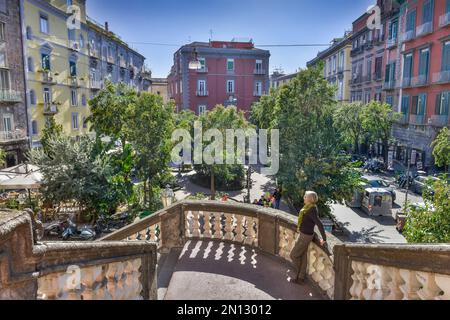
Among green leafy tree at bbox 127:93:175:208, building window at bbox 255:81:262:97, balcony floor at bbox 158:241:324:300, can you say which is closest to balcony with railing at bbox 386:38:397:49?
building window at bbox 255:81:262:97

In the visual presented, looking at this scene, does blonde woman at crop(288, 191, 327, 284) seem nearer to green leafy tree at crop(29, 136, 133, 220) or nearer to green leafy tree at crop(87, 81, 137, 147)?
green leafy tree at crop(29, 136, 133, 220)

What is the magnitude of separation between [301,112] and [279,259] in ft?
33.8

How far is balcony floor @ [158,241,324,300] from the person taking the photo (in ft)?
16.2

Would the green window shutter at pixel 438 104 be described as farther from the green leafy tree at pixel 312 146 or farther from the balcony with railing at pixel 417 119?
the green leafy tree at pixel 312 146

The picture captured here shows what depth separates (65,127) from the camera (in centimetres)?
2984

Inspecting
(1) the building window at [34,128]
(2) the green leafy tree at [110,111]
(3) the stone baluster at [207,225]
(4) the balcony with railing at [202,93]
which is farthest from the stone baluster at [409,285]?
(4) the balcony with railing at [202,93]

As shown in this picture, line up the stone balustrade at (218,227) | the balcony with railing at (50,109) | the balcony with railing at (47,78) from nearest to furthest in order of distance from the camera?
the stone balustrade at (218,227), the balcony with railing at (47,78), the balcony with railing at (50,109)

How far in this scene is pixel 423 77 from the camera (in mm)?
26000

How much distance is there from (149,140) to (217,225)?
970 cm

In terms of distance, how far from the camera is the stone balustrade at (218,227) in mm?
5844

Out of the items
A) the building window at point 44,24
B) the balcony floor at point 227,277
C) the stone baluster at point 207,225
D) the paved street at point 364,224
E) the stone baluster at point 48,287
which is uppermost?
the building window at point 44,24

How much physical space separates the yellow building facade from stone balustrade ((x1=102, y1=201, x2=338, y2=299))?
911 inches

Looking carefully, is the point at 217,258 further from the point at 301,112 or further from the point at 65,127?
the point at 65,127

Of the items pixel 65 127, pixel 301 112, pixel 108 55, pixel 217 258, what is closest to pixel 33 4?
pixel 65 127
